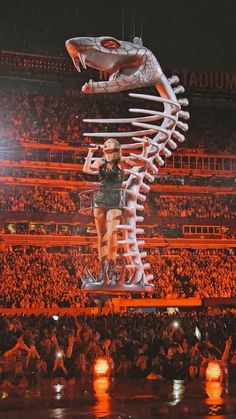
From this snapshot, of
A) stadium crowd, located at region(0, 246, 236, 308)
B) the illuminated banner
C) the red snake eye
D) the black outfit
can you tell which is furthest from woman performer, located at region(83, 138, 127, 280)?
the illuminated banner

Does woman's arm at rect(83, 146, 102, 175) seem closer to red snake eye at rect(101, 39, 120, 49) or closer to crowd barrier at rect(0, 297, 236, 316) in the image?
red snake eye at rect(101, 39, 120, 49)

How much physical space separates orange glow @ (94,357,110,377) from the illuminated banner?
106 feet

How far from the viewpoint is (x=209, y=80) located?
42750mm

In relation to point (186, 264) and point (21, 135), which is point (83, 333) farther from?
point (21, 135)

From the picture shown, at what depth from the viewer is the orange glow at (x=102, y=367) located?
486 inches

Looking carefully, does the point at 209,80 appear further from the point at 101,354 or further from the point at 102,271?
the point at 101,354

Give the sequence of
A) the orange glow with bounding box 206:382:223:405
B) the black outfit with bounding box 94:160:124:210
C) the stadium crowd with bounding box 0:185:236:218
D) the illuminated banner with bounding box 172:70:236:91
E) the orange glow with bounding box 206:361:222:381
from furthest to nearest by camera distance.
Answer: the illuminated banner with bounding box 172:70:236:91 < the stadium crowd with bounding box 0:185:236:218 < the black outfit with bounding box 94:160:124:210 < the orange glow with bounding box 206:361:222:381 < the orange glow with bounding box 206:382:223:405

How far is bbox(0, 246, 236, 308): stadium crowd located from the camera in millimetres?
28141

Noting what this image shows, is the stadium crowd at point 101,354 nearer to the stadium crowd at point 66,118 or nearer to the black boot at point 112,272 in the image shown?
the black boot at point 112,272

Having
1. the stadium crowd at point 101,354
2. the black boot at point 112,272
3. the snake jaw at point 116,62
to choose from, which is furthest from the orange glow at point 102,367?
the snake jaw at point 116,62

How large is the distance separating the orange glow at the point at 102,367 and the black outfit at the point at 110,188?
296 centimetres

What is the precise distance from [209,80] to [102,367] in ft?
108

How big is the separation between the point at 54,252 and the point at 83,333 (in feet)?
63.3

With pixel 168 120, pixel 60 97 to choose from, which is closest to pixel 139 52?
pixel 168 120
